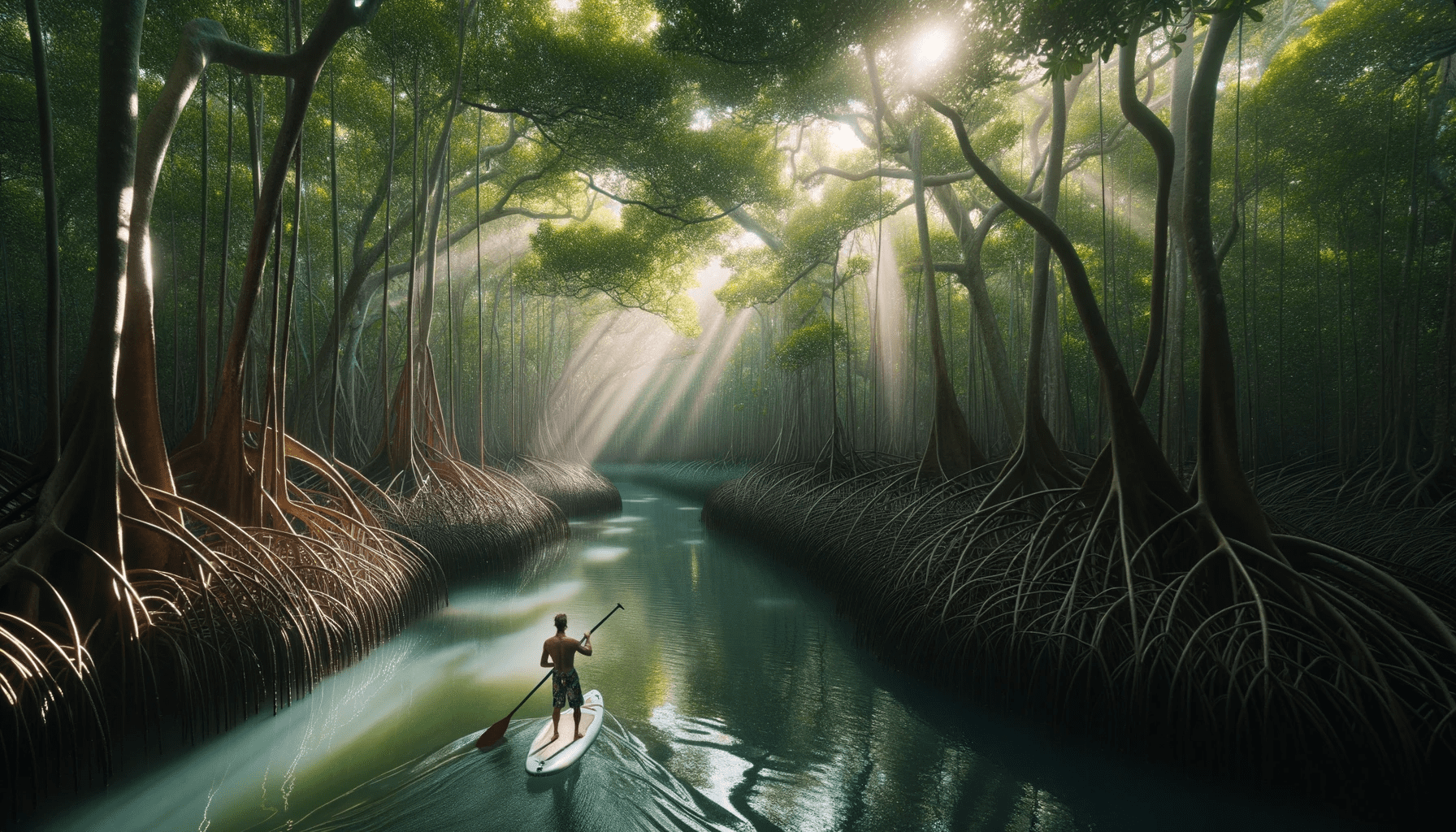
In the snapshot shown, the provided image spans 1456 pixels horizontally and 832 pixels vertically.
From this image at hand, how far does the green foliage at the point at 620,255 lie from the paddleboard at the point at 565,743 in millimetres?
7827

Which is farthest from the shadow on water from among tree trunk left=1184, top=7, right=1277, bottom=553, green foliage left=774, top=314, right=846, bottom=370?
green foliage left=774, top=314, right=846, bottom=370

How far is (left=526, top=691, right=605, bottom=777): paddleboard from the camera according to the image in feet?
8.95

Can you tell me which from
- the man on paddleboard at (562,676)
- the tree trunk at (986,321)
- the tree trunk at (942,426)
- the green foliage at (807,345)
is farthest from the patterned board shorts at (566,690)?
the green foliage at (807,345)

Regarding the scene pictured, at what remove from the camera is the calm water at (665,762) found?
2.53 metres

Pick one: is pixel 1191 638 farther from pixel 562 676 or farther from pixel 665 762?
pixel 562 676

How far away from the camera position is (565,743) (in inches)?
115

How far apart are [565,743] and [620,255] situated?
8198 millimetres

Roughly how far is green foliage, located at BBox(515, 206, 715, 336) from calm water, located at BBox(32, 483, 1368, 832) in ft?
21.1

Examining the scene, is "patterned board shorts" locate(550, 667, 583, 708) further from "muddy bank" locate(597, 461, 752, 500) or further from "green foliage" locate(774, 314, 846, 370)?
"muddy bank" locate(597, 461, 752, 500)

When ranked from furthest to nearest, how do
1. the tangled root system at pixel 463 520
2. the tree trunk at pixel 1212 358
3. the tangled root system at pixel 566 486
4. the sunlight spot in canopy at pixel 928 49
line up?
the tangled root system at pixel 566 486 → the tangled root system at pixel 463 520 → the sunlight spot in canopy at pixel 928 49 → the tree trunk at pixel 1212 358

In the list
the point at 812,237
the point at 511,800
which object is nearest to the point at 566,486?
the point at 812,237

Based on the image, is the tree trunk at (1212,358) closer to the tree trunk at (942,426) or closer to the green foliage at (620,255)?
the tree trunk at (942,426)

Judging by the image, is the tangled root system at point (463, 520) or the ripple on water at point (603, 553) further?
the ripple on water at point (603, 553)

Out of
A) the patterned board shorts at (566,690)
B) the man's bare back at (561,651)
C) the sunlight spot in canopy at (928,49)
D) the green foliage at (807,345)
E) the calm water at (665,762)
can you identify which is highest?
the sunlight spot in canopy at (928,49)
